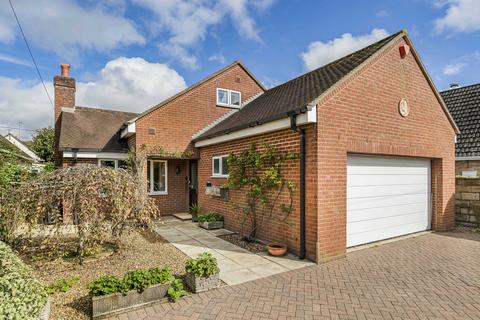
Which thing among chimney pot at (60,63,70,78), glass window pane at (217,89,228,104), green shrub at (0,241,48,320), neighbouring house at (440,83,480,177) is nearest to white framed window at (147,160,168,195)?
glass window pane at (217,89,228,104)

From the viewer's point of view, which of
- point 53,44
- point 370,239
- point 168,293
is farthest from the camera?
point 53,44

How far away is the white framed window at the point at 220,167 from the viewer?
32.7ft

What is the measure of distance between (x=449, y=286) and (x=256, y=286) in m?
3.53

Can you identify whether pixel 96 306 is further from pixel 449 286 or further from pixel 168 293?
pixel 449 286

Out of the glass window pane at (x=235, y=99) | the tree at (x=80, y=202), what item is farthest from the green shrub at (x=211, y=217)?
the glass window pane at (x=235, y=99)

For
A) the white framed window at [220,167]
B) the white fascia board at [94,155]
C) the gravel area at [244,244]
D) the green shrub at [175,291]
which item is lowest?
the gravel area at [244,244]

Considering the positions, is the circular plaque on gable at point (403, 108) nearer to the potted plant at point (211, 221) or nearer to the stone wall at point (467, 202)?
the stone wall at point (467, 202)

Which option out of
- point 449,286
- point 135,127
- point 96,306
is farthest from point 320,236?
point 135,127

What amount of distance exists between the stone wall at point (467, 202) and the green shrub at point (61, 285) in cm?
1244

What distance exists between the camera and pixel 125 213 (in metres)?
6.39

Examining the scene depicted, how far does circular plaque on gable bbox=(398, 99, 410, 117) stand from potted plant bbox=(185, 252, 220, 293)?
6.91m

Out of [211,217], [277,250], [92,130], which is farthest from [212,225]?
[92,130]

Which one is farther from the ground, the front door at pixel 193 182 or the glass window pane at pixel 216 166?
the glass window pane at pixel 216 166

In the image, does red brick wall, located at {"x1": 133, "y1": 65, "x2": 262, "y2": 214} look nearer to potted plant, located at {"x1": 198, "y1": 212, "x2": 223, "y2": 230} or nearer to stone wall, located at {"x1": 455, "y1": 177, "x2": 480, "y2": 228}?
potted plant, located at {"x1": 198, "y1": 212, "x2": 223, "y2": 230}
